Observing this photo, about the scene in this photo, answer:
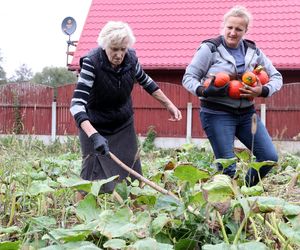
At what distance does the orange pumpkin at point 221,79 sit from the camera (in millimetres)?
3801

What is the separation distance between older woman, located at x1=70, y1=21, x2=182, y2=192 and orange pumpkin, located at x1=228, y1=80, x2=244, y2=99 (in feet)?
1.35

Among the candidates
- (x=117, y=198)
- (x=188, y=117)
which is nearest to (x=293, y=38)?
(x=188, y=117)

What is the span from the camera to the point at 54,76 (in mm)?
46062

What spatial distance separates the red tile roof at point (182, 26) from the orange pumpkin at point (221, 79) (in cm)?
1029

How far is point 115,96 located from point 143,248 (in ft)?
7.47

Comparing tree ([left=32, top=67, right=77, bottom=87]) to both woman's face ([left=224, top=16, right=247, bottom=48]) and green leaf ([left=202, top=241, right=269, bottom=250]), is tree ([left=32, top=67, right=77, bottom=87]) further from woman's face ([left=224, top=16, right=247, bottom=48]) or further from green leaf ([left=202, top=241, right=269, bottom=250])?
green leaf ([left=202, top=241, right=269, bottom=250])

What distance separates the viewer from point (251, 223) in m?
2.09

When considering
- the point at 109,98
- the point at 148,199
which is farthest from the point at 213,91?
the point at 148,199

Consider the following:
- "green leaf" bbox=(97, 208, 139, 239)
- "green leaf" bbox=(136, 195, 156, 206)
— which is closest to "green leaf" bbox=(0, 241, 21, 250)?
"green leaf" bbox=(97, 208, 139, 239)

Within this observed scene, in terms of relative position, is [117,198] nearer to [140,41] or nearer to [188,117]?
[188,117]

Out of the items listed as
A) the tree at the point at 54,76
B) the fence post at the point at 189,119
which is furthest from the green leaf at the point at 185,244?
the tree at the point at 54,76

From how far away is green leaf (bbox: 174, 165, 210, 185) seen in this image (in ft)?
6.76

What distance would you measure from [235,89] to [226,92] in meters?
0.07

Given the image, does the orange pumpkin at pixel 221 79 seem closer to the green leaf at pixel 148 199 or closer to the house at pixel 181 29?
the green leaf at pixel 148 199
